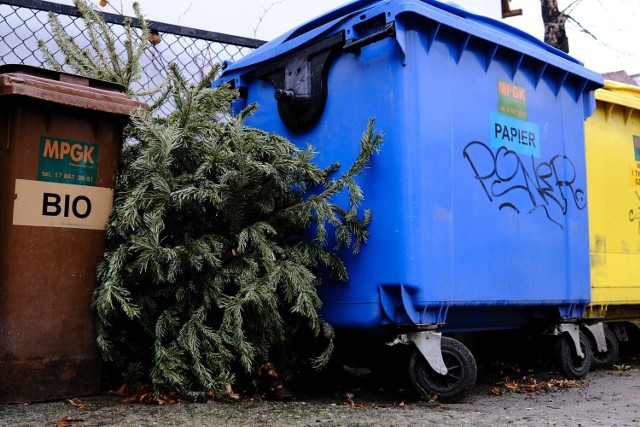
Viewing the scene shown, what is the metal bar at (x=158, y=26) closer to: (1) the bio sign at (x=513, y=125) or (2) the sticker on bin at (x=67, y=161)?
(2) the sticker on bin at (x=67, y=161)

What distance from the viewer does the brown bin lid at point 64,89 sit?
113 inches

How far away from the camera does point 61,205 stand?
9.87ft

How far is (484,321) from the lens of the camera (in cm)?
371

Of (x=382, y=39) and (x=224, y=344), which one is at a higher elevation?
(x=382, y=39)

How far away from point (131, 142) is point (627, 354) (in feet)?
14.5

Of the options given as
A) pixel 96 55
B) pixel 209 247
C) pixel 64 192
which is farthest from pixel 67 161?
pixel 96 55

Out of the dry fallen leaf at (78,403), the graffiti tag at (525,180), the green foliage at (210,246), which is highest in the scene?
the graffiti tag at (525,180)

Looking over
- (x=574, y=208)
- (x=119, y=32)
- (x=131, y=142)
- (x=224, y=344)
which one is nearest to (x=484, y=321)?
(x=574, y=208)

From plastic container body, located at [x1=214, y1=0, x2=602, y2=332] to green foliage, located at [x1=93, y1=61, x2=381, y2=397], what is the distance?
0.20 meters

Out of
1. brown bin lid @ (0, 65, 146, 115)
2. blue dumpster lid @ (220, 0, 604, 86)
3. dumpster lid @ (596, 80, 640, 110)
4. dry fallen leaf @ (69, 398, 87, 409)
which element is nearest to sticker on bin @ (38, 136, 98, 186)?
brown bin lid @ (0, 65, 146, 115)

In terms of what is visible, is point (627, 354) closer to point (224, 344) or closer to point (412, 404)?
point (412, 404)

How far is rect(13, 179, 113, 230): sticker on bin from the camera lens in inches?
115

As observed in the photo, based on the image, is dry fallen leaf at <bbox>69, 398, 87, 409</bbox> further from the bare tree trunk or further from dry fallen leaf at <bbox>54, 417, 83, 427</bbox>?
the bare tree trunk

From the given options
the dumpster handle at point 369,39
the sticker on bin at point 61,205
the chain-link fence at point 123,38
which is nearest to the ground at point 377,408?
the sticker on bin at point 61,205
